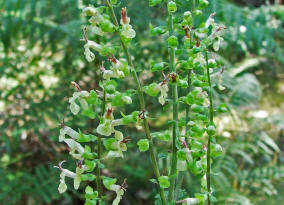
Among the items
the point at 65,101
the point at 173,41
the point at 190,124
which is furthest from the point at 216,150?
the point at 65,101

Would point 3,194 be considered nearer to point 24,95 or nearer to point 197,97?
point 24,95

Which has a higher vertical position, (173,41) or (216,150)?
(173,41)

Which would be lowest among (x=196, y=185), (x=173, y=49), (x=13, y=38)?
(x=196, y=185)

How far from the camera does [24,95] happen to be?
5.08 feet

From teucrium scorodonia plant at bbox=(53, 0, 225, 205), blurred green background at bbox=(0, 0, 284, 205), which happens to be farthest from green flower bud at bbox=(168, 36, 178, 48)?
blurred green background at bbox=(0, 0, 284, 205)

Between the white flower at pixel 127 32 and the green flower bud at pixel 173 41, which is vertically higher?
the white flower at pixel 127 32

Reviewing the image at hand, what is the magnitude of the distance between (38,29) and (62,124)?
1176 mm

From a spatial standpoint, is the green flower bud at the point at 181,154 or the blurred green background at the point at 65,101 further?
the blurred green background at the point at 65,101

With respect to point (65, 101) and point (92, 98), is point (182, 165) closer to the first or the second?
point (92, 98)

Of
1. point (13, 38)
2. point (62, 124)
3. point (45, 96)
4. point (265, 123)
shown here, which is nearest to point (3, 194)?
point (45, 96)

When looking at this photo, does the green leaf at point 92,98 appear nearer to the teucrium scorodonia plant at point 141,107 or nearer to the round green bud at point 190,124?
the teucrium scorodonia plant at point 141,107

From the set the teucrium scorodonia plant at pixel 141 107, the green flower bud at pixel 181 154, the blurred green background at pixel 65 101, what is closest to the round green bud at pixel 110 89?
the teucrium scorodonia plant at pixel 141 107

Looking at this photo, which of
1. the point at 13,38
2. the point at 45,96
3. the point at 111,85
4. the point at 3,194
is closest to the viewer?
the point at 111,85

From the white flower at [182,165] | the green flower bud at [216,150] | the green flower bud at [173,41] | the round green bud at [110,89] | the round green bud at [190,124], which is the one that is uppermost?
the green flower bud at [173,41]
